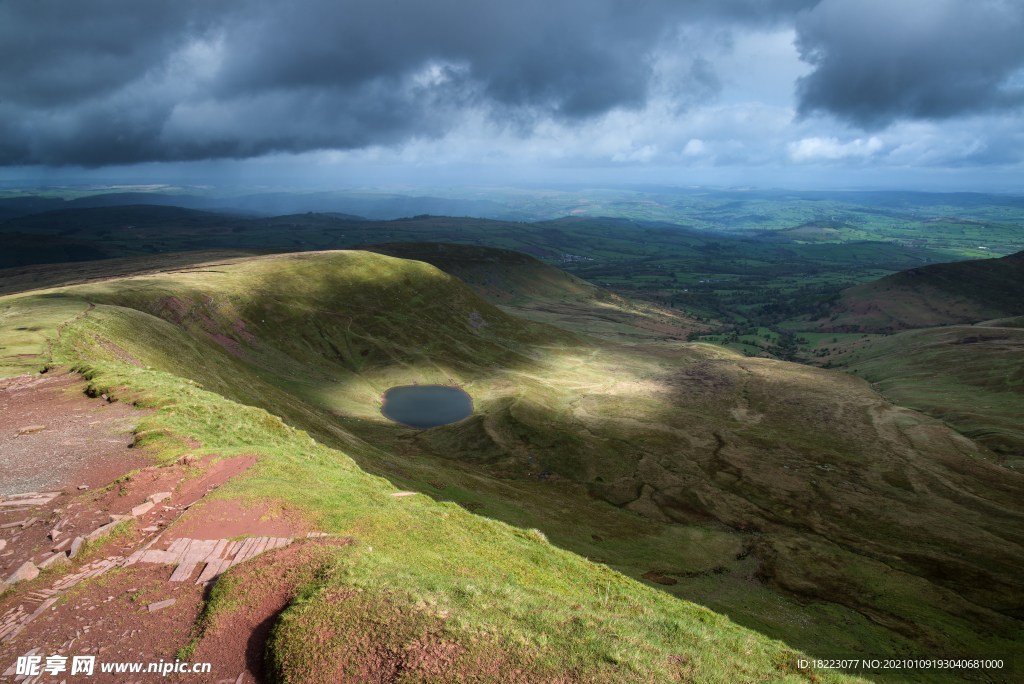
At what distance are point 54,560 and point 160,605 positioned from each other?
531 centimetres

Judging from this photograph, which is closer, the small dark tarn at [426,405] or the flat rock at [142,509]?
the flat rock at [142,509]

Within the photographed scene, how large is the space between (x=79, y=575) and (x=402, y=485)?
83.3 ft

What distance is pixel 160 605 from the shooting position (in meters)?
16.1

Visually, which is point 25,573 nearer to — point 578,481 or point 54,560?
point 54,560

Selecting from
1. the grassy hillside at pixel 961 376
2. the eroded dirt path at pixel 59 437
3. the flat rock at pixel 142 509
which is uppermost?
the eroded dirt path at pixel 59 437

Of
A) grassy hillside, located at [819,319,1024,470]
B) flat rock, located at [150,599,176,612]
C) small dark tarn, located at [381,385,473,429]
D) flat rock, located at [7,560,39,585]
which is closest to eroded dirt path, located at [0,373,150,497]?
flat rock, located at [7,560,39,585]

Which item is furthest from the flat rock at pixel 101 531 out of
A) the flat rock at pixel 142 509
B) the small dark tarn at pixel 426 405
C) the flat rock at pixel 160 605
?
the small dark tarn at pixel 426 405

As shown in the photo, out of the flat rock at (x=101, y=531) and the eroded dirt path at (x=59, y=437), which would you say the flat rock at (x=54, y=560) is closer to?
the flat rock at (x=101, y=531)

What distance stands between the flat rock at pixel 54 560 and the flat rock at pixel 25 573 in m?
0.21

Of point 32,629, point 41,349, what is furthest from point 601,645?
point 41,349

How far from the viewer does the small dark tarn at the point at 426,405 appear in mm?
84438

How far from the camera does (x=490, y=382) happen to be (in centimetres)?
10731

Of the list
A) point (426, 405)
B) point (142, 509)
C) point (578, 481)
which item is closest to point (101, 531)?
point (142, 509)

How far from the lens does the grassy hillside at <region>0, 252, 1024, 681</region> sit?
19.5 m
